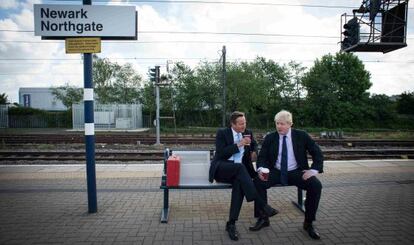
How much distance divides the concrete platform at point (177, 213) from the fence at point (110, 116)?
2064 centimetres

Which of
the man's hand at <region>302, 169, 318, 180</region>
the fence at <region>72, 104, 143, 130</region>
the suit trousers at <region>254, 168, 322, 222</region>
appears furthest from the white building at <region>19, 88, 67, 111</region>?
the man's hand at <region>302, 169, 318, 180</region>

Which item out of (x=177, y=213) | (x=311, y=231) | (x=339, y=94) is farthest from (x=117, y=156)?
(x=339, y=94)

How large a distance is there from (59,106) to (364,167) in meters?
57.7

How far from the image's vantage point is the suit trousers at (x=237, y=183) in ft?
14.3

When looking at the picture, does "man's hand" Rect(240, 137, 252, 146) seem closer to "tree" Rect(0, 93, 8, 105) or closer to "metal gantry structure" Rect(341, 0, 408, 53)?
"metal gantry structure" Rect(341, 0, 408, 53)

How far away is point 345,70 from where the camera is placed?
43.3 meters

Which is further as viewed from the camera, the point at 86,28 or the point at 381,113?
the point at 381,113

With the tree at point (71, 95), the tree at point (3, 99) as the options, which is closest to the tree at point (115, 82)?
the tree at point (71, 95)

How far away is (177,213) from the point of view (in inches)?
202

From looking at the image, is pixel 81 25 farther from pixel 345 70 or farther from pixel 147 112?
pixel 345 70

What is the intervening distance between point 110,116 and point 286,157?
83.2ft

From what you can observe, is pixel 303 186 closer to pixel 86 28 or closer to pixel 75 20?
pixel 86 28

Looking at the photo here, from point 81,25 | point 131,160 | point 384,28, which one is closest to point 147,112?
point 131,160

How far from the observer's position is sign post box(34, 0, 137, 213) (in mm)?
4926
